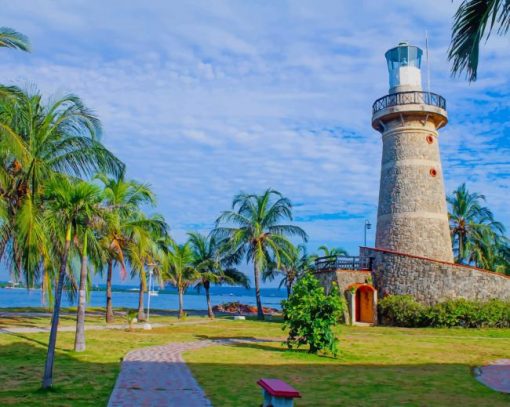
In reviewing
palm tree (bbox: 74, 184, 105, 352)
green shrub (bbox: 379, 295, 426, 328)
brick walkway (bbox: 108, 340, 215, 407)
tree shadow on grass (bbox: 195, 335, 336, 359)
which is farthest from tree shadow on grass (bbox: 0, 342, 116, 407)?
green shrub (bbox: 379, 295, 426, 328)

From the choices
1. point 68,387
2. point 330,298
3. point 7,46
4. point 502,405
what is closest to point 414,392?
point 502,405

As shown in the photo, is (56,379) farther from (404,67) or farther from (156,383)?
(404,67)

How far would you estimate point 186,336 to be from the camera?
19281 mm

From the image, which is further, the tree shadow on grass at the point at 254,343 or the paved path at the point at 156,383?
the tree shadow on grass at the point at 254,343

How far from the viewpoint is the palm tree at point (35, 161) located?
13.6 meters

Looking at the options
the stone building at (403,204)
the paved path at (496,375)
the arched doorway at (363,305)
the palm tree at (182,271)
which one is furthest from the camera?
the palm tree at (182,271)

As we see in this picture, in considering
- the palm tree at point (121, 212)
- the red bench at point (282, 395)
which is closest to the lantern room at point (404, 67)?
the palm tree at point (121, 212)

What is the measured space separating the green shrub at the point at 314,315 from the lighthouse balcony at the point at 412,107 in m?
15.8

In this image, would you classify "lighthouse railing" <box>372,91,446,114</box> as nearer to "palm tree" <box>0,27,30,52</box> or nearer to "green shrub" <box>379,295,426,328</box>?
"green shrub" <box>379,295,426,328</box>

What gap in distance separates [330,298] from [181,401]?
717cm

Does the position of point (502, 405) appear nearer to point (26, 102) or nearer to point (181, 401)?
point (181, 401)

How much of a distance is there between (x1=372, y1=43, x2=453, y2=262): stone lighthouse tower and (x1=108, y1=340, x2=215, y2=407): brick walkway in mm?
17236

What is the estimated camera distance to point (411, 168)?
92.0ft

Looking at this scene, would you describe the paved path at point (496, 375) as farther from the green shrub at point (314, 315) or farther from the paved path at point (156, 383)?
the paved path at point (156, 383)
